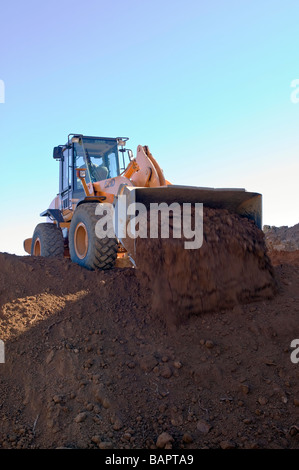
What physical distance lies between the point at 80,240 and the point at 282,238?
6.97 meters

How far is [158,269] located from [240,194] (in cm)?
182

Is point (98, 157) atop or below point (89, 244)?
atop

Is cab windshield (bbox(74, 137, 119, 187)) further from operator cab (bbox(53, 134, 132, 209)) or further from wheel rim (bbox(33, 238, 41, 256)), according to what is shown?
wheel rim (bbox(33, 238, 41, 256))

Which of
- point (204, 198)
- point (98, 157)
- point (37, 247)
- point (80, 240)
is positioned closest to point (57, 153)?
point (98, 157)

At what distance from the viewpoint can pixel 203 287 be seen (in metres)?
5.01

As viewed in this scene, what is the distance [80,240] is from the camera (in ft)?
23.8

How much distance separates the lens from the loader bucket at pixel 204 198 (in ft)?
18.0

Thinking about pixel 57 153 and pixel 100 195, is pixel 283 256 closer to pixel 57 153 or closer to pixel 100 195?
pixel 100 195

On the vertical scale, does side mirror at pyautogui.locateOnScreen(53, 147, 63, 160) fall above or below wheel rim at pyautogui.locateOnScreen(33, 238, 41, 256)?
above

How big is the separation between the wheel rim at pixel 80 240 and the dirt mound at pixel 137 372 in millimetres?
1570

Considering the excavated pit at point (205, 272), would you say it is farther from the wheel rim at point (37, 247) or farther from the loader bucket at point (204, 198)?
the wheel rim at point (37, 247)

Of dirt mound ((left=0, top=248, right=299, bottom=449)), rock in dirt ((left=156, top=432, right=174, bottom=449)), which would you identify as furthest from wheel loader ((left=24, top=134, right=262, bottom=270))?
rock in dirt ((left=156, top=432, right=174, bottom=449))

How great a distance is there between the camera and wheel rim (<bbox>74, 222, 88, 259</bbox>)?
7.09 metres

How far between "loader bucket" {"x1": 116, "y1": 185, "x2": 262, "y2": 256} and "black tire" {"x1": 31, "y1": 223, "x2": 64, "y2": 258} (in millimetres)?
3422
